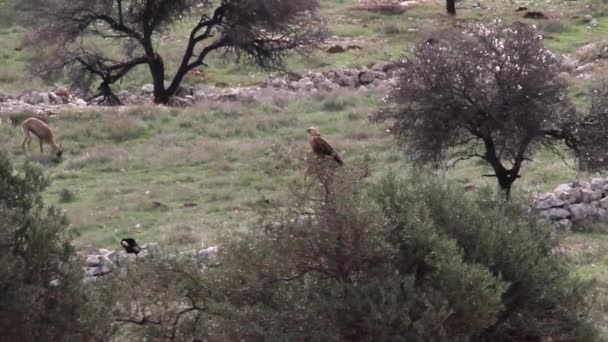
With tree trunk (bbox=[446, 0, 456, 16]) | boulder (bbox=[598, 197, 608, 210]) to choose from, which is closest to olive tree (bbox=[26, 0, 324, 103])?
tree trunk (bbox=[446, 0, 456, 16])

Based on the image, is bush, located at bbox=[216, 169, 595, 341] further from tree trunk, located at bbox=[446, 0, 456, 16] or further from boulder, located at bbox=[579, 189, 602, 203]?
tree trunk, located at bbox=[446, 0, 456, 16]

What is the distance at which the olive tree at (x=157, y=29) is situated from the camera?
2734 centimetres

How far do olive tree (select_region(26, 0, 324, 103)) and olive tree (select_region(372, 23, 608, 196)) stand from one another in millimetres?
13167

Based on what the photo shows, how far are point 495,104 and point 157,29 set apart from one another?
16439 millimetres

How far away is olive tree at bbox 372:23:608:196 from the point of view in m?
14.1

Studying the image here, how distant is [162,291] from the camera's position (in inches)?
320

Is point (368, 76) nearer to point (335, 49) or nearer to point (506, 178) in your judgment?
point (335, 49)

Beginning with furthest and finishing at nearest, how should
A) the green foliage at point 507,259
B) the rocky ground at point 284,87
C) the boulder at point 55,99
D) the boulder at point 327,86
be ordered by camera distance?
the boulder at point 55,99
the boulder at point 327,86
the rocky ground at point 284,87
the green foliage at point 507,259

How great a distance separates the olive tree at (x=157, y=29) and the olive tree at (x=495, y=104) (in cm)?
1317

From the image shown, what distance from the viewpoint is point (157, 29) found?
29.2 metres

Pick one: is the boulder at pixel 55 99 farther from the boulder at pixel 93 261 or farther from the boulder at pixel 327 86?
the boulder at pixel 93 261

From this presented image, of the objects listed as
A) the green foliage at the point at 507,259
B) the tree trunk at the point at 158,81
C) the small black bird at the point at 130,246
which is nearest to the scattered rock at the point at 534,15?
the tree trunk at the point at 158,81

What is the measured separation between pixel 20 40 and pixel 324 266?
28.7 meters

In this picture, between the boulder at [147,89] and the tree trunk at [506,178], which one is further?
the boulder at [147,89]
